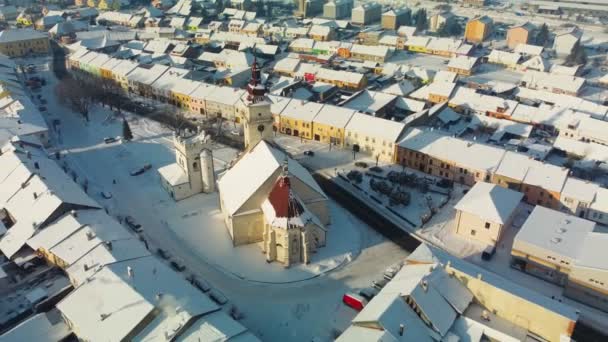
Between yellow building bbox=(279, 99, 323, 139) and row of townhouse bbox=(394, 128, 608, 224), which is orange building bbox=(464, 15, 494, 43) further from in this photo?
row of townhouse bbox=(394, 128, 608, 224)

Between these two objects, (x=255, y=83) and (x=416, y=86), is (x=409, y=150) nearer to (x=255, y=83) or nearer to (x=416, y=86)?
(x=255, y=83)

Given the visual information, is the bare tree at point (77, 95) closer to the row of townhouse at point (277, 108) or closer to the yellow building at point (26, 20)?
the row of townhouse at point (277, 108)

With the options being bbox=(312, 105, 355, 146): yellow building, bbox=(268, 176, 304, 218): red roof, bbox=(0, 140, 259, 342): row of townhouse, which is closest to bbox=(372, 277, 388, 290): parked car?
bbox=(268, 176, 304, 218): red roof

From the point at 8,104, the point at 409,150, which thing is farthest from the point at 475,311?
the point at 8,104

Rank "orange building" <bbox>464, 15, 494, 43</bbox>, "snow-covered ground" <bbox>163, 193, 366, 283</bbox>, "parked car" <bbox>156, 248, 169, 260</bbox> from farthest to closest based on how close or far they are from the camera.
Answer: "orange building" <bbox>464, 15, 494, 43</bbox> < "parked car" <bbox>156, 248, 169, 260</bbox> < "snow-covered ground" <bbox>163, 193, 366, 283</bbox>

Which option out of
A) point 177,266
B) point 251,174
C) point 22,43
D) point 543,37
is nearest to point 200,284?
point 177,266

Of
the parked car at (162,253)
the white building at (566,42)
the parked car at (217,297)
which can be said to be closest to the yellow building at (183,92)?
the parked car at (162,253)
